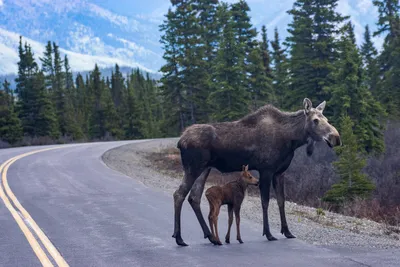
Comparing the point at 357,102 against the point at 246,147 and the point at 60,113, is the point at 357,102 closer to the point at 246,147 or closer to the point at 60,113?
the point at 246,147

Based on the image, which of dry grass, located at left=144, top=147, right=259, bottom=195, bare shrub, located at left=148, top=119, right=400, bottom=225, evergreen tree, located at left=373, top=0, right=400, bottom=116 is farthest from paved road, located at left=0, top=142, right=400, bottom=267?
evergreen tree, located at left=373, top=0, right=400, bottom=116

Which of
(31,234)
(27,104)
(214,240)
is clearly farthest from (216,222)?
(27,104)

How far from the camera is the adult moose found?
7707 millimetres

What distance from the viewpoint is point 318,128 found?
7734 millimetres

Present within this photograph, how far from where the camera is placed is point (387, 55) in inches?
1478

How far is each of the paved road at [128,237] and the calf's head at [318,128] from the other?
5.50 feet

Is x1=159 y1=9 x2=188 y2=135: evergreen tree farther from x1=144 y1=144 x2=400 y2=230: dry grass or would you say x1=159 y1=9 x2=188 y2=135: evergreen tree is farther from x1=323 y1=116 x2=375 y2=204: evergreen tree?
x1=323 y1=116 x2=375 y2=204: evergreen tree

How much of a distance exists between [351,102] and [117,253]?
1946 centimetres

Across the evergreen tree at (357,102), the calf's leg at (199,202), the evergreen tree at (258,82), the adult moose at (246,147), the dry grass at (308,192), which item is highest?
the evergreen tree at (258,82)

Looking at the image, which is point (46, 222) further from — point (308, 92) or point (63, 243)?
point (308, 92)

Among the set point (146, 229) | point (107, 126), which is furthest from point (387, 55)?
point (107, 126)

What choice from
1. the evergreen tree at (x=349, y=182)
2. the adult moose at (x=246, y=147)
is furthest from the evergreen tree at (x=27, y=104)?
the adult moose at (x=246, y=147)

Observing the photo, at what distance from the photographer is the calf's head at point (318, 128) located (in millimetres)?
7473

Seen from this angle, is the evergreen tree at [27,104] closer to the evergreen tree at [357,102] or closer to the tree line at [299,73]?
the tree line at [299,73]
